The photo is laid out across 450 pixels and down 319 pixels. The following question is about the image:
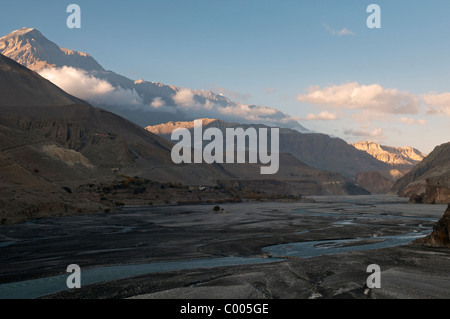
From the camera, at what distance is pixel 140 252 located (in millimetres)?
26328

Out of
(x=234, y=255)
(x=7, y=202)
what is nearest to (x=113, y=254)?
(x=234, y=255)

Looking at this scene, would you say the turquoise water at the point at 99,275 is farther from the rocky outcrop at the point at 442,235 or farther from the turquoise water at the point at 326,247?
the rocky outcrop at the point at 442,235

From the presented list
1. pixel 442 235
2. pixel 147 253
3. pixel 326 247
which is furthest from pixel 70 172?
pixel 442 235

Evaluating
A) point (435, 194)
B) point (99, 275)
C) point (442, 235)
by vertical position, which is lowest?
point (435, 194)

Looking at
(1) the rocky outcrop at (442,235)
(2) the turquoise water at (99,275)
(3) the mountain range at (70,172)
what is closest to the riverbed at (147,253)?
(2) the turquoise water at (99,275)

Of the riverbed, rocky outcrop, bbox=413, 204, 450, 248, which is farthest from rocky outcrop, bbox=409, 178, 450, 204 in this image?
rocky outcrop, bbox=413, 204, 450, 248

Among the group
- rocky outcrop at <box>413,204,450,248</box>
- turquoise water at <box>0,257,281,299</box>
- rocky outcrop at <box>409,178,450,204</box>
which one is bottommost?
rocky outcrop at <box>409,178,450,204</box>

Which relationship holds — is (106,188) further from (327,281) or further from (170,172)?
(327,281)

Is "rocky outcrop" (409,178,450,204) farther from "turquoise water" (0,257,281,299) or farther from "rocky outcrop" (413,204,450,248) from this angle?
"turquoise water" (0,257,281,299)

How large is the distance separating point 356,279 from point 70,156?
407 feet

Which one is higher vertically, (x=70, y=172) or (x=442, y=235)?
(x=70, y=172)

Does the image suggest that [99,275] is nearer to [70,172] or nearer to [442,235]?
[442,235]

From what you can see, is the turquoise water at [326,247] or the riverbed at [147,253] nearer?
the riverbed at [147,253]

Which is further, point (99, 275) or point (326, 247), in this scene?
point (326, 247)
